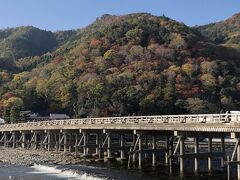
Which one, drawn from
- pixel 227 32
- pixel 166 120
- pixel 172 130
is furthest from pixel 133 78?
pixel 227 32

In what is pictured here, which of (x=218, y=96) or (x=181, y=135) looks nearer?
(x=181, y=135)

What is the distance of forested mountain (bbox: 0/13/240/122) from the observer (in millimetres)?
81938

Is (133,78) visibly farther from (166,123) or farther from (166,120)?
(166,123)

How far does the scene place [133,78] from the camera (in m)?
94.5

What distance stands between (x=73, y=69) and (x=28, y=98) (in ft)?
48.4

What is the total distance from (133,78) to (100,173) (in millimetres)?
63065

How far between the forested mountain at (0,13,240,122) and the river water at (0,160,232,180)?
43817mm

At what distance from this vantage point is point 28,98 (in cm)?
10144

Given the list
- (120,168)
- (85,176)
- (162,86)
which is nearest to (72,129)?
(120,168)

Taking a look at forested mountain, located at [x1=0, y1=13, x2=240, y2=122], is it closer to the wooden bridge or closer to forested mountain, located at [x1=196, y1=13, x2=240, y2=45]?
forested mountain, located at [x1=196, y1=13, x2=240, y2=45]

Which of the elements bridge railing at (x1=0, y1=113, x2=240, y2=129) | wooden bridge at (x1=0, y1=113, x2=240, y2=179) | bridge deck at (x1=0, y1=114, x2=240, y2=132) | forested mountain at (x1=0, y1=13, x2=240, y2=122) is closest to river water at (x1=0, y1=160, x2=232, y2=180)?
wooden bridge at (x1=0, y1=113, x2=240, y2=179)

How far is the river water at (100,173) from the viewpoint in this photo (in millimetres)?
30188

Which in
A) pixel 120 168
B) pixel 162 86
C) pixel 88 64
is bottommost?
pixel 120 168

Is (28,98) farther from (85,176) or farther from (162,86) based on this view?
(85,176)
